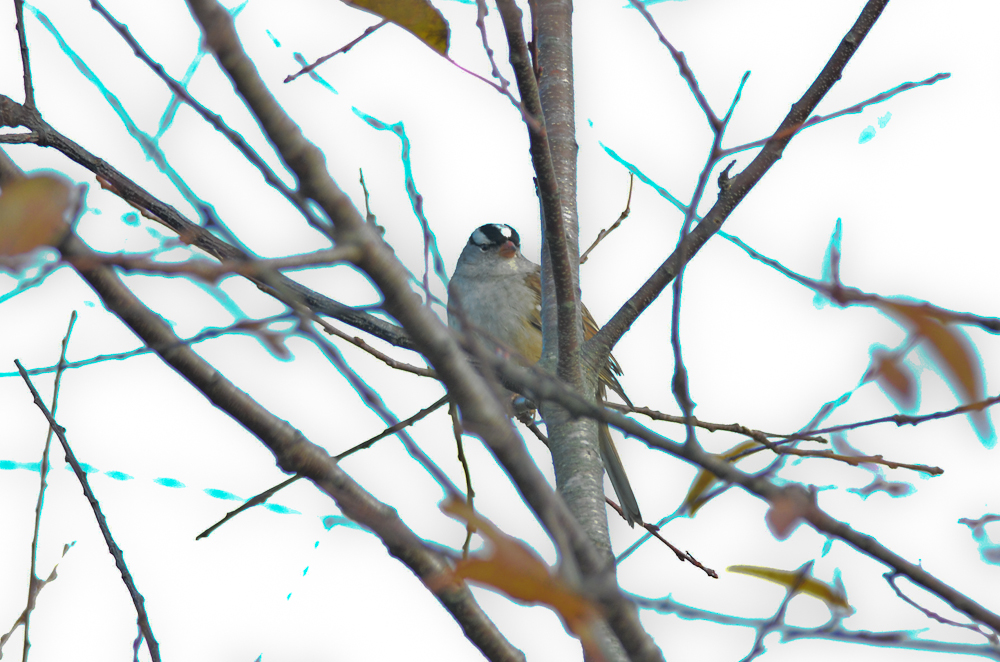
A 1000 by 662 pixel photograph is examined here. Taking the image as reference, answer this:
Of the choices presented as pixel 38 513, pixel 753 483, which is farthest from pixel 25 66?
pixel 753 483

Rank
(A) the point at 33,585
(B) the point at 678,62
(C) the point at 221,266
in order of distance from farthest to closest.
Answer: (A) the point at 33,585, (B) the point at 678,62, (C) the point at 221,266

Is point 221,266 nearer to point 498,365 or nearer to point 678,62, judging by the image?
point 498,365

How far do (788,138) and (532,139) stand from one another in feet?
2.62

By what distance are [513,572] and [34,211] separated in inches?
22.5

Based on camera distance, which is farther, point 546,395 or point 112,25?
point 112,25

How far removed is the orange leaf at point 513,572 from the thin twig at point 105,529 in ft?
5.09

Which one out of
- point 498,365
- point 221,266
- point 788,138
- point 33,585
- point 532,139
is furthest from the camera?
point 788,138

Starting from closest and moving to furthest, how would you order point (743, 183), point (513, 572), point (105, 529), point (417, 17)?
point (513, 572) < point (417, 17) < point (105, 529) < point (743, 183)

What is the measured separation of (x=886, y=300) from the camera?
100cm

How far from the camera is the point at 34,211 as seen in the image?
2.78 ft

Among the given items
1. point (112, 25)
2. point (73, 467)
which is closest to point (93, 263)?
point (112, 25)

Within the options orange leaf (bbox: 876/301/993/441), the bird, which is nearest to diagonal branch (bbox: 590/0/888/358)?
orange leaf (bbox: 876/301/993/441)

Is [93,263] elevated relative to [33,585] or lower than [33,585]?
lower

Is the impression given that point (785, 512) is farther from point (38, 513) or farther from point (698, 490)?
point (38, 513)
